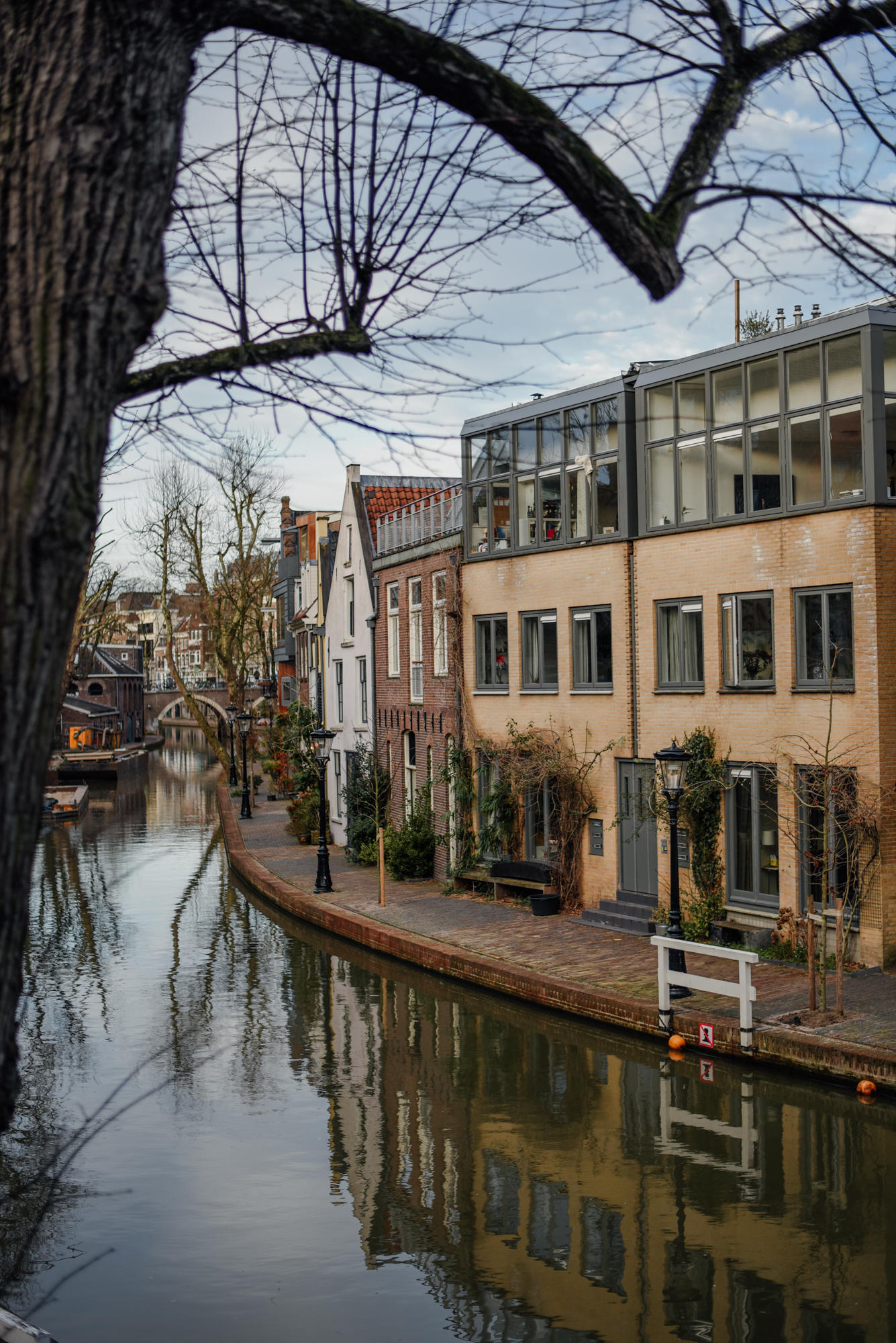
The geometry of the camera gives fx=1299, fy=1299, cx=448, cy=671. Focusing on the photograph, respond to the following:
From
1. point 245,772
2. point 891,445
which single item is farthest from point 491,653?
point 245,772

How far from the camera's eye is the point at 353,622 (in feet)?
111

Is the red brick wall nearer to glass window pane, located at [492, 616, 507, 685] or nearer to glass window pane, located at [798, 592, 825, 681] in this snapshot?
glass window pane, located at [492, 616, 507, 685]

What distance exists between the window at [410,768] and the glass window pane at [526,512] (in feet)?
20.9

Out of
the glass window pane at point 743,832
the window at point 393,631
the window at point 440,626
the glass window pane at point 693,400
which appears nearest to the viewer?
the glass window pane at point 743,832

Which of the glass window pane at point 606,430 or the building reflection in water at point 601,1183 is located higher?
the glass window pane at point 606,430

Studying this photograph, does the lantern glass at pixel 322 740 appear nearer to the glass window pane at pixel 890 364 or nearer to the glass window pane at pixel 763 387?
the glass window pane at pixel 763 387

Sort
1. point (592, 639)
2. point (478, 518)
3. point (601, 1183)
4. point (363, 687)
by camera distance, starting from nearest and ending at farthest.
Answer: point (601, 1183) < point (592, 639) < point (478, 518) < point (363, 687)

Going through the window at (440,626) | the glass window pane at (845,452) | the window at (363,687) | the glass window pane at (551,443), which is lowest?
the window at (363,687)

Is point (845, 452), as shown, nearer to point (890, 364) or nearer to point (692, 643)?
point (890, 364)

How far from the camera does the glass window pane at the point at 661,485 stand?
66.7 feet

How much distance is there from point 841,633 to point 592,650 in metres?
5.52

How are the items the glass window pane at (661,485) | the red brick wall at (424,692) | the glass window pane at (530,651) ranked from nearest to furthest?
1. the glass window pane at (661,485)
2. the glass window pane at (530,651)
3. the red brick wall at (424,692)

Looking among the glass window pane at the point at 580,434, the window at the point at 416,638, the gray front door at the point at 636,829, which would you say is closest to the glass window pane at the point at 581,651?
the gray front door at the point at 636,829

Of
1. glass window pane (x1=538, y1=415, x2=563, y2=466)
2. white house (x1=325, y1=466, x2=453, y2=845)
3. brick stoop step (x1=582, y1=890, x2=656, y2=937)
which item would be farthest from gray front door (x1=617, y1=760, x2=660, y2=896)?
white house (x1=325, y1=466, x2=453, y2=845)
